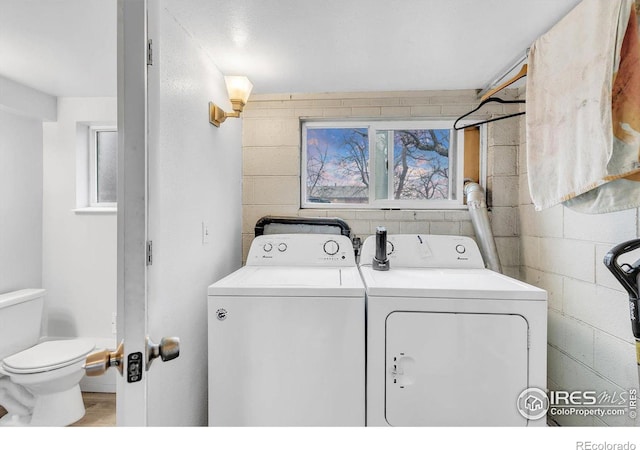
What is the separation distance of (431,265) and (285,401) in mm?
1198

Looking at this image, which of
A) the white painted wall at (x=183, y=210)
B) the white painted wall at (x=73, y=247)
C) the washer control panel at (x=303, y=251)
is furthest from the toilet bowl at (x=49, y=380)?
the washer control panel at (x=303, y=251)

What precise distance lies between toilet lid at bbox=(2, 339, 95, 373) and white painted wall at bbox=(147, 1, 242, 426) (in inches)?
36.3

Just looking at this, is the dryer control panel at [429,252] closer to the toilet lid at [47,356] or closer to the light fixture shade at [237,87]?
the light fixture shade at [237,87]

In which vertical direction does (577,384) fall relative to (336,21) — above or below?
below

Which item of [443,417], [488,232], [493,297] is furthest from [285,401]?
[488,232]

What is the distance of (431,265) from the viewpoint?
2043mm

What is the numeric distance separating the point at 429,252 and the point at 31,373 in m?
2.51

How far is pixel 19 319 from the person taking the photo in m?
2.02

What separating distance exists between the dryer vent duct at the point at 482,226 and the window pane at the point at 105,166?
2806mm

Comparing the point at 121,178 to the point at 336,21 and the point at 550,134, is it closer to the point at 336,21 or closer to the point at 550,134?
the point at 336,21

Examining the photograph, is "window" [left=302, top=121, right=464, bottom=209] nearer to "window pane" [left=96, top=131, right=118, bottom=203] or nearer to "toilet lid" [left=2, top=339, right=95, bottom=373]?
"window pane" [left=96, top=131, right=118, bottom=203]

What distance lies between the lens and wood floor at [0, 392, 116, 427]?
2037 mm

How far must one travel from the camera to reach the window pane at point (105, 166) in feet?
8.45

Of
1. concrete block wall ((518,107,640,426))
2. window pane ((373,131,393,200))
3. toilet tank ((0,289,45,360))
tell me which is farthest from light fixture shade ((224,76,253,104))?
concrete block wall ((518,107,640,426))
